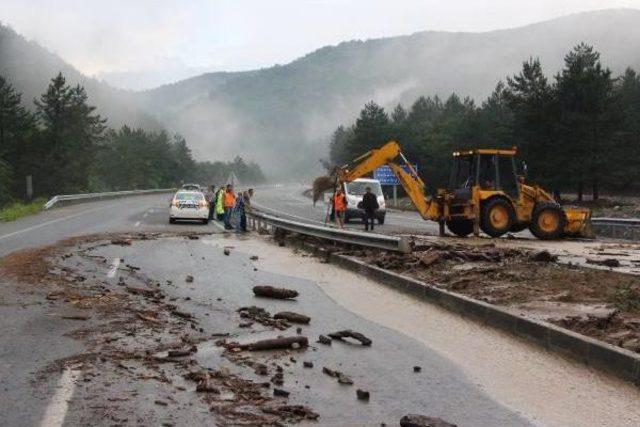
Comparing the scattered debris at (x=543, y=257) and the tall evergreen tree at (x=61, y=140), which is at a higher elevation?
the tall evergreen tree at (x=61, y=140)

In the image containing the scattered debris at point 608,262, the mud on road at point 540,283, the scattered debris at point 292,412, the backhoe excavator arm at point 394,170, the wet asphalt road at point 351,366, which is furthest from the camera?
the backhoe excavator arm at point 394,170

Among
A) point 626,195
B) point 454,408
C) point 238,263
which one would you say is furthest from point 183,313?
point 626,195

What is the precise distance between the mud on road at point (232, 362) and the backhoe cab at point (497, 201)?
11091 millimetres

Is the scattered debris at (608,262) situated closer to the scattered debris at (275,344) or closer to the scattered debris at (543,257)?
the scattered debris at (543,257)

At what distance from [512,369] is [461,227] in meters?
17.1

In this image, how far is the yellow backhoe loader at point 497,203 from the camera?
21.9 meters

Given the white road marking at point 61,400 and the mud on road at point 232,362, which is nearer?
the white road marking at point 61,400

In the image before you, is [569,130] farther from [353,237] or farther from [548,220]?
[353,237]

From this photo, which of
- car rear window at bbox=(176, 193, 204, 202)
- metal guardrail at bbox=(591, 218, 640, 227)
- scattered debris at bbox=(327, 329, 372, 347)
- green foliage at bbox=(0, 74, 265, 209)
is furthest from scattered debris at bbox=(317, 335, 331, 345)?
green foliage at bbox=(0, 74, 265, 209)

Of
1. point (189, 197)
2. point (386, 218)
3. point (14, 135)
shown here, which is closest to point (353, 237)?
point (189, 197)

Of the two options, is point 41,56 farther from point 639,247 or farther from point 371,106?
point 639,247

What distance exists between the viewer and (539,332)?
788 cm

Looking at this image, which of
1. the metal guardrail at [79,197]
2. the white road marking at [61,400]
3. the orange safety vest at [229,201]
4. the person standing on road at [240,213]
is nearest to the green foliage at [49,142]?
the metal guardrail at [79,197]

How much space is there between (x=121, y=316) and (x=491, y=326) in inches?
191
